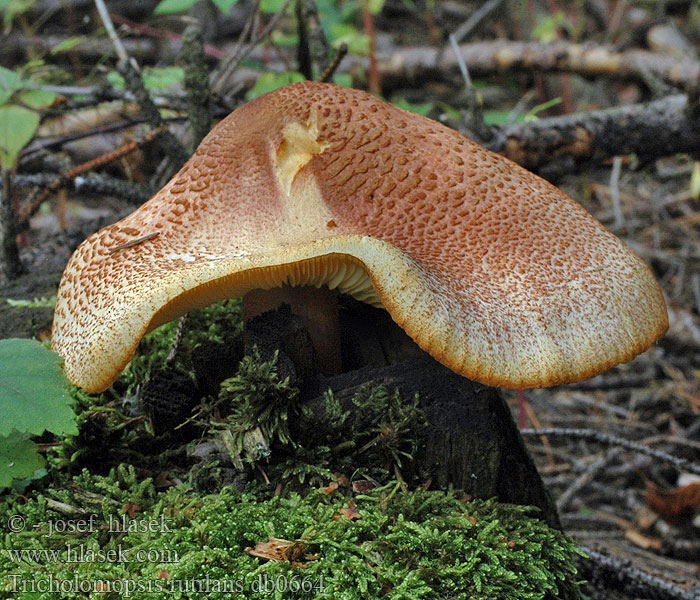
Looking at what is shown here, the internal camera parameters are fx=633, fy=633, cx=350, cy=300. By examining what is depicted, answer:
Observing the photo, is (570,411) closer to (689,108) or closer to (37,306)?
(689,108)

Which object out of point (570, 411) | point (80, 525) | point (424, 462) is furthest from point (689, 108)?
point (80, 525)

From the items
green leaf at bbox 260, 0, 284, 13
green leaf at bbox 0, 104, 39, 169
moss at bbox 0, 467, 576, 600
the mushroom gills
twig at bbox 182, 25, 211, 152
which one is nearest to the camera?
moss at bbox 0, 467, 576, 600

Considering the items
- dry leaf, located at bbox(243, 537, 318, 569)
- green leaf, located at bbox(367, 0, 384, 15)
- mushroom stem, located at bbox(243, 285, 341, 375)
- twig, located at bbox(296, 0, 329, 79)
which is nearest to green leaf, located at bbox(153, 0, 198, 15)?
twig, located at bbox(296, 0, 329, 79)

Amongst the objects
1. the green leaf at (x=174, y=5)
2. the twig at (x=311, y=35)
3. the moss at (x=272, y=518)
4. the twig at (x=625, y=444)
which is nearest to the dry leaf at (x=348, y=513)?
the moss at (x=272, y=518)

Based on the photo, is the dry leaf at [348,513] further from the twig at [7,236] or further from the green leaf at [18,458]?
the twig at [7,236]

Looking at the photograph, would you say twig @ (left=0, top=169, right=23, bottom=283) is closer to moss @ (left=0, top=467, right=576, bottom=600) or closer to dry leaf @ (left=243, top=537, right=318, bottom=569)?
moss @ (left=0, top=467, right=576, bottom=600)
